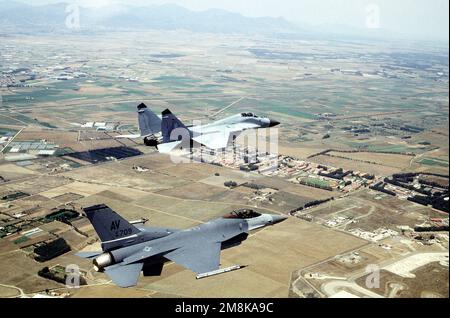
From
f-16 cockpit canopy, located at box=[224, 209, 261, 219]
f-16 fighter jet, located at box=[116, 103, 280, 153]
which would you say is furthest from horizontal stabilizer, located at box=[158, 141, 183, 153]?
f-16 cockpit canopy, located at box=[224, 209, 261, 219]

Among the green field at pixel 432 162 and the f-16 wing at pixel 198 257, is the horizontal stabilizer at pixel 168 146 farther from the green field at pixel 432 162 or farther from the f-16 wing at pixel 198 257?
the green field at pixel 432 162

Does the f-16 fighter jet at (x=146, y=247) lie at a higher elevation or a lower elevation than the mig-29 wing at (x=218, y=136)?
lower

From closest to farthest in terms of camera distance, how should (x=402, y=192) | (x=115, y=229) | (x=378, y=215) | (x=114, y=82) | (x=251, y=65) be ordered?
(x=115, y=229) → (x=378, y=215) → (x=402, y=192) → (x=114, y=82) → (x=251, y=65)

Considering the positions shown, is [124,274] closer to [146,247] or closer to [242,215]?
[146,247]

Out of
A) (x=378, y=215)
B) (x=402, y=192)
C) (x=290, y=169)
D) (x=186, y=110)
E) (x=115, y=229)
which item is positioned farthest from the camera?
(x=186, y=110)

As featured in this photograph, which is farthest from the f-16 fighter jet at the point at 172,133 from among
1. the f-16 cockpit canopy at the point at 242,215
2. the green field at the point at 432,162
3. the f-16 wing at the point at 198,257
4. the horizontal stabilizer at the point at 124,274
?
the green field at the point at 432,162

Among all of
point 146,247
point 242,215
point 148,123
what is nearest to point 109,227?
point 146,247
